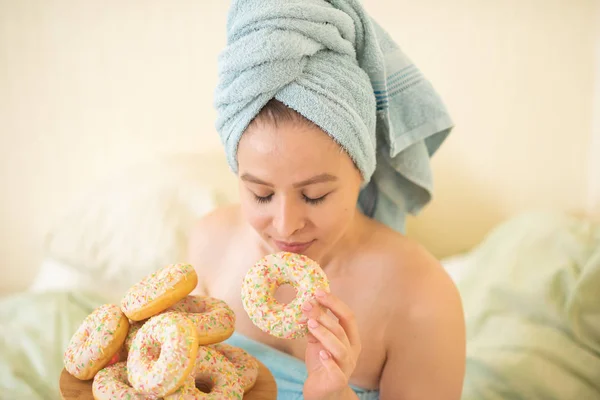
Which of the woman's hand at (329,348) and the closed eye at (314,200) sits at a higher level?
the closed eye at (314,200)

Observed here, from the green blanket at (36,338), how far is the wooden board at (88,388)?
45 cm

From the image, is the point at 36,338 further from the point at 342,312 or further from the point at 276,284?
the point at 342,312

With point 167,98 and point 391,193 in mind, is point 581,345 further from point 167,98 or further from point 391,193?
point 167,98

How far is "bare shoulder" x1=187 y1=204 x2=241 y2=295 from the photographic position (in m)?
1.33

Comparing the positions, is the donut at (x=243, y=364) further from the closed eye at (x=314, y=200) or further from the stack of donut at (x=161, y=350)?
the closed eye at (x=314, y=200)

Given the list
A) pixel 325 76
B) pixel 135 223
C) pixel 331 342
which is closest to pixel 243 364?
pixel 331 342

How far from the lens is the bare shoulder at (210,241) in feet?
4.35

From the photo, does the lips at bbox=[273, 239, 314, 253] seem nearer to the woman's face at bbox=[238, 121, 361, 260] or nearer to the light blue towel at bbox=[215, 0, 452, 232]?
the woman's face at bbox=[238, 121, 361, 260]

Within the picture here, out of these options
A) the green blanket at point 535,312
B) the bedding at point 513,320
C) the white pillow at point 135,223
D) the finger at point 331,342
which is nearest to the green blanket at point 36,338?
the bedding at point 513,320

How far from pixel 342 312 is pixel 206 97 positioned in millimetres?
1428

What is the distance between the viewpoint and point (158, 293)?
2.79 feet

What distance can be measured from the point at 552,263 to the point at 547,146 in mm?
601

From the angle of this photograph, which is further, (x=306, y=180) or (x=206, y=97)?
(x=206, y=97)

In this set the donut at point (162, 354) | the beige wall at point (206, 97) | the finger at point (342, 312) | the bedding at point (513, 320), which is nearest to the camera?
the donut at point (162, 354)
